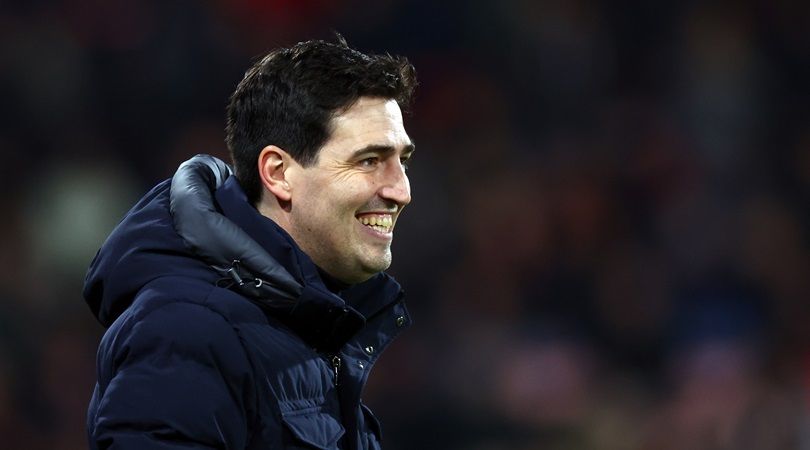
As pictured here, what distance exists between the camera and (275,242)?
2.16 m

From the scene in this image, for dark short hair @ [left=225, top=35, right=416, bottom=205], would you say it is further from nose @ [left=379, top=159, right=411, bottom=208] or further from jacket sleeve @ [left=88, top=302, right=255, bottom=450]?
jacket sleeve @ [left=88, top=302, right=255, bottom=450]

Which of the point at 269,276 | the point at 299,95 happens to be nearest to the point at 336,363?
the point at 269,276

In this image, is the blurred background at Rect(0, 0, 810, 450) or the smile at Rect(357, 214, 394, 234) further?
the blurred background at Rect(0, 0, 810, 450)

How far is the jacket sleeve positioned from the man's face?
1.08ft

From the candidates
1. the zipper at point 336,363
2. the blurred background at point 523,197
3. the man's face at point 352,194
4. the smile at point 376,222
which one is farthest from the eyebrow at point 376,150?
the blurred background at point 523,197

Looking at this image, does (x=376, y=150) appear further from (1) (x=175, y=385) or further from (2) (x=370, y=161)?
(1) (x=175, y=385)

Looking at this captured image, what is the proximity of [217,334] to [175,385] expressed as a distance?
0.39 ft

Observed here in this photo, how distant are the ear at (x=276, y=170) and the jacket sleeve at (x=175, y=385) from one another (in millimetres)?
346

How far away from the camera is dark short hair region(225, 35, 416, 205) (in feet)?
7.42

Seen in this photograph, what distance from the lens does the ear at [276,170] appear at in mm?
2279

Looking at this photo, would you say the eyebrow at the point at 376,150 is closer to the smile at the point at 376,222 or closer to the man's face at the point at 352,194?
the man's face at the point at 352,194

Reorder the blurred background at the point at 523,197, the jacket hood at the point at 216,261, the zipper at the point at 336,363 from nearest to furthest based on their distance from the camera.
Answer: the jacket hood at the point at 216,261
the zipper at the point at 336,363
the blurred background at the point at 523,197

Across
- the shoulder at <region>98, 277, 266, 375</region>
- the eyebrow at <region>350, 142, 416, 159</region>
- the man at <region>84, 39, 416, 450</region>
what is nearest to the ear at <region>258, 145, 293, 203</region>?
the man at <region>84, 39, 416, 450</region>

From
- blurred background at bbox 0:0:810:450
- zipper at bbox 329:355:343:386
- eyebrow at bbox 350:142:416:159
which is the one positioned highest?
eyebrow at bbox 350:142:416:159
